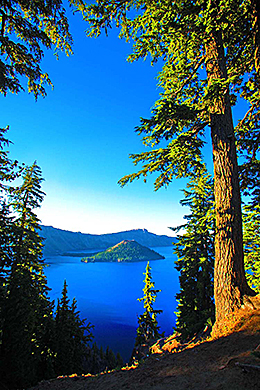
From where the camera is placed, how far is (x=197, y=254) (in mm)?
10258

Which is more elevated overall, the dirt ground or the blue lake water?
the dirt ground

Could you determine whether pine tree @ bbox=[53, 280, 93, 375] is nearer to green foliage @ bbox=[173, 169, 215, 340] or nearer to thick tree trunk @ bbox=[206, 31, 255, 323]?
green foliage @ bbox=[173, 169, 215, 340]

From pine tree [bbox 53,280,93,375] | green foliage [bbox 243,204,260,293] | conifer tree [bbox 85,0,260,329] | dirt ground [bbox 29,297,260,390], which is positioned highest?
conifer tree [bbox 85,0,260,329]

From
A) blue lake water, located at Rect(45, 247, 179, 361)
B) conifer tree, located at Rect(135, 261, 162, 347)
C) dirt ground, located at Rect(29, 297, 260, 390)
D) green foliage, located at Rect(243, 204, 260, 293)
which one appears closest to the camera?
dirt ground, located at Rect(29, 297, 260, 390)

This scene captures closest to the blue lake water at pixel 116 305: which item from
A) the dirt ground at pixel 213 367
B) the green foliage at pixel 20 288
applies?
the green foliage at pixel 20 288

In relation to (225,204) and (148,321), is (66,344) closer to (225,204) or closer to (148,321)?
(148,321)

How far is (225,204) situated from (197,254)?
21.1 feet

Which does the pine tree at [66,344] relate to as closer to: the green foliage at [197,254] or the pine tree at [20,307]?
the pine tree at [20,307]

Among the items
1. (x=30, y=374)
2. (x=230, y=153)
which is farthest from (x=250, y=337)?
(x=30, y=374)

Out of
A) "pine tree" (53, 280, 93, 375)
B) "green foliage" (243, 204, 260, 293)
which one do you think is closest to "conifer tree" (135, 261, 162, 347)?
"pine tree" (53, 280, 93, 375)

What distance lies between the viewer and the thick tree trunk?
443 cm

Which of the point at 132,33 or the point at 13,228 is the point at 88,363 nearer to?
the point at 13,228

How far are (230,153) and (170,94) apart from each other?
2.53m

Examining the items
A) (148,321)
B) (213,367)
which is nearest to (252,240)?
(213,367)
